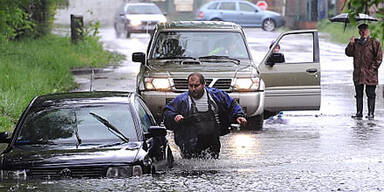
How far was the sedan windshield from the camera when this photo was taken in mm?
9789

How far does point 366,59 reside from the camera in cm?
1661

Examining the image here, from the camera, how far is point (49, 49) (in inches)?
1122

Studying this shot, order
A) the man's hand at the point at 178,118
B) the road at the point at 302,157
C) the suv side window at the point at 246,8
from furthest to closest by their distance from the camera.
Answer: the suv side window at the point at 246,8 < the man's hand at the point at 178,118 < the road at the point at 302,157

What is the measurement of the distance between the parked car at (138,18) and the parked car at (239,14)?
11.0ft

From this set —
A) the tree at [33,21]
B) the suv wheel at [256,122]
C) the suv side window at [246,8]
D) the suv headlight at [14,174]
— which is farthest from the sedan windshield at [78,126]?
the suv side window at [246,8]

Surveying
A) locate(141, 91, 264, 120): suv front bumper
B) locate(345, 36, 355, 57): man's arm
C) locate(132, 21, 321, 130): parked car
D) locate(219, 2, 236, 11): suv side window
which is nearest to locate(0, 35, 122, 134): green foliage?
locate(141, 91, 264, 120): suv front bumper

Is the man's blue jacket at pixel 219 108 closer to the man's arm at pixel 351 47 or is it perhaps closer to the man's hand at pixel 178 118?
the man's hand at pixel 178 118

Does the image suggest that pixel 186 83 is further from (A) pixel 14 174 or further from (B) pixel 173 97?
(A) pixel 14 174

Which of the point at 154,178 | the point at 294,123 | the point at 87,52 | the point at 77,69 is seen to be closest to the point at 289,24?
the point at 87,52

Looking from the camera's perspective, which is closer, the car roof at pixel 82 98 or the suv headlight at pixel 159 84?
the car roof at pixel 82 98

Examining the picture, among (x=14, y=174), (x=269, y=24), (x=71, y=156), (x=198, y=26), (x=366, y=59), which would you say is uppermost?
(x=198, y=26)

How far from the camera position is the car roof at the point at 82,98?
1035 cm

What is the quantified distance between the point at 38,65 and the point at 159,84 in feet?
33.4

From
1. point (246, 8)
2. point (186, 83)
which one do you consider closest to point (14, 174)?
point (186, 83)
